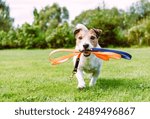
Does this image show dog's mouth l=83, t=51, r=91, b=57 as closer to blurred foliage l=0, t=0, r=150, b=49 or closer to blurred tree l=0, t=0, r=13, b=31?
blurred foliage l=0, t=0, r=150, b=49

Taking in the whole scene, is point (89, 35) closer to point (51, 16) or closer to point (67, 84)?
point (67, 84)

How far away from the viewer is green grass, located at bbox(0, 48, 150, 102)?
3210mm

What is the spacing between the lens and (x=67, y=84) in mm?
3707

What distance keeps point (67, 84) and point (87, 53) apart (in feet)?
1.16

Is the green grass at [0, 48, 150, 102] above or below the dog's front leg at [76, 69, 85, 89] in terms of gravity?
below

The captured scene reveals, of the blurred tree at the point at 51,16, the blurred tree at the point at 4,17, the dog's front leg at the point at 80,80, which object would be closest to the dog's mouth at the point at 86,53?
the dog's front leg at the point at 80,80

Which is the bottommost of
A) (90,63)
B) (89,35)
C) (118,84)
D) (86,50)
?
(118,84)

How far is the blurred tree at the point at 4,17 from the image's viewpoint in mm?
5086

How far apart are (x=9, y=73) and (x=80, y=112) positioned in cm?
192

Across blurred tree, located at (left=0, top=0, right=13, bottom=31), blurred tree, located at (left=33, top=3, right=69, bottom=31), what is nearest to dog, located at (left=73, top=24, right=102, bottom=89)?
blurred tree, located at (left=33, top=3, right=69, bottom=31)

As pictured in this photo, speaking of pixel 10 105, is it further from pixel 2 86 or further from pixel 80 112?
pixel 2 86

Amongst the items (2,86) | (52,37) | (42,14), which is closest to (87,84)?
(2,86)

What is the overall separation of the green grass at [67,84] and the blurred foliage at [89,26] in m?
0.71

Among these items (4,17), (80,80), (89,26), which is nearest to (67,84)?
(80,80)
